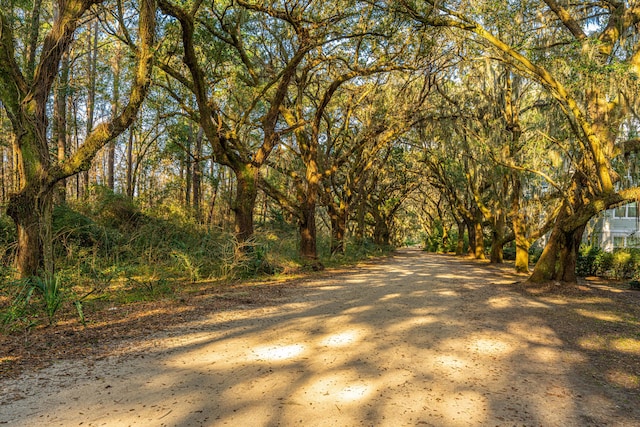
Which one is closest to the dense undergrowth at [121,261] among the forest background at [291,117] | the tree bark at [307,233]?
Result: the forest background at [291,117]

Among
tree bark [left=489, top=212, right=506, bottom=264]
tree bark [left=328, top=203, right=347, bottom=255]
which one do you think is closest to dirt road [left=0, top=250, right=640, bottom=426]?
tree bark [left=328, top=203, right=347, bottom=255]

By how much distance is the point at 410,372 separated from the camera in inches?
160

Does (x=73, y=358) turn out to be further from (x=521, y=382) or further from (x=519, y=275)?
(x=519, y=275)

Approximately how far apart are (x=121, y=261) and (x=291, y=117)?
7.72 metres

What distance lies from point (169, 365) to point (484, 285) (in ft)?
32.4

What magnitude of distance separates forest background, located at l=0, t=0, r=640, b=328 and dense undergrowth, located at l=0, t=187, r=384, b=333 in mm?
63

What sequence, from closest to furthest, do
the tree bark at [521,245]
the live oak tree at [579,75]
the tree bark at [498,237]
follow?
the live oak tree at [579,75], the tree bark at [521,245], the tree bark at [498,237]

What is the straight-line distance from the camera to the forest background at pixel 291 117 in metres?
7.25

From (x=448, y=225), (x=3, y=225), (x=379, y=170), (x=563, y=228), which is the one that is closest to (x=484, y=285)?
(x=563, y=228)

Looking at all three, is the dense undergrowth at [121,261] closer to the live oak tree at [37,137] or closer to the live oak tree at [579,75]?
the live oak tree at [37,137]

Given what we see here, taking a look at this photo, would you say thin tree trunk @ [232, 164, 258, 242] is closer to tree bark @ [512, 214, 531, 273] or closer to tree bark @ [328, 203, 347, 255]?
tree bark @ [328, 203, 347, 255]

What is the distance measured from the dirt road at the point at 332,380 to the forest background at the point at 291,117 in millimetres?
2531

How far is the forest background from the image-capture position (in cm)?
725

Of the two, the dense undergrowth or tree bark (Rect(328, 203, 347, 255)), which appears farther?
tree bark (Rect(328, 203, 347, 255))
